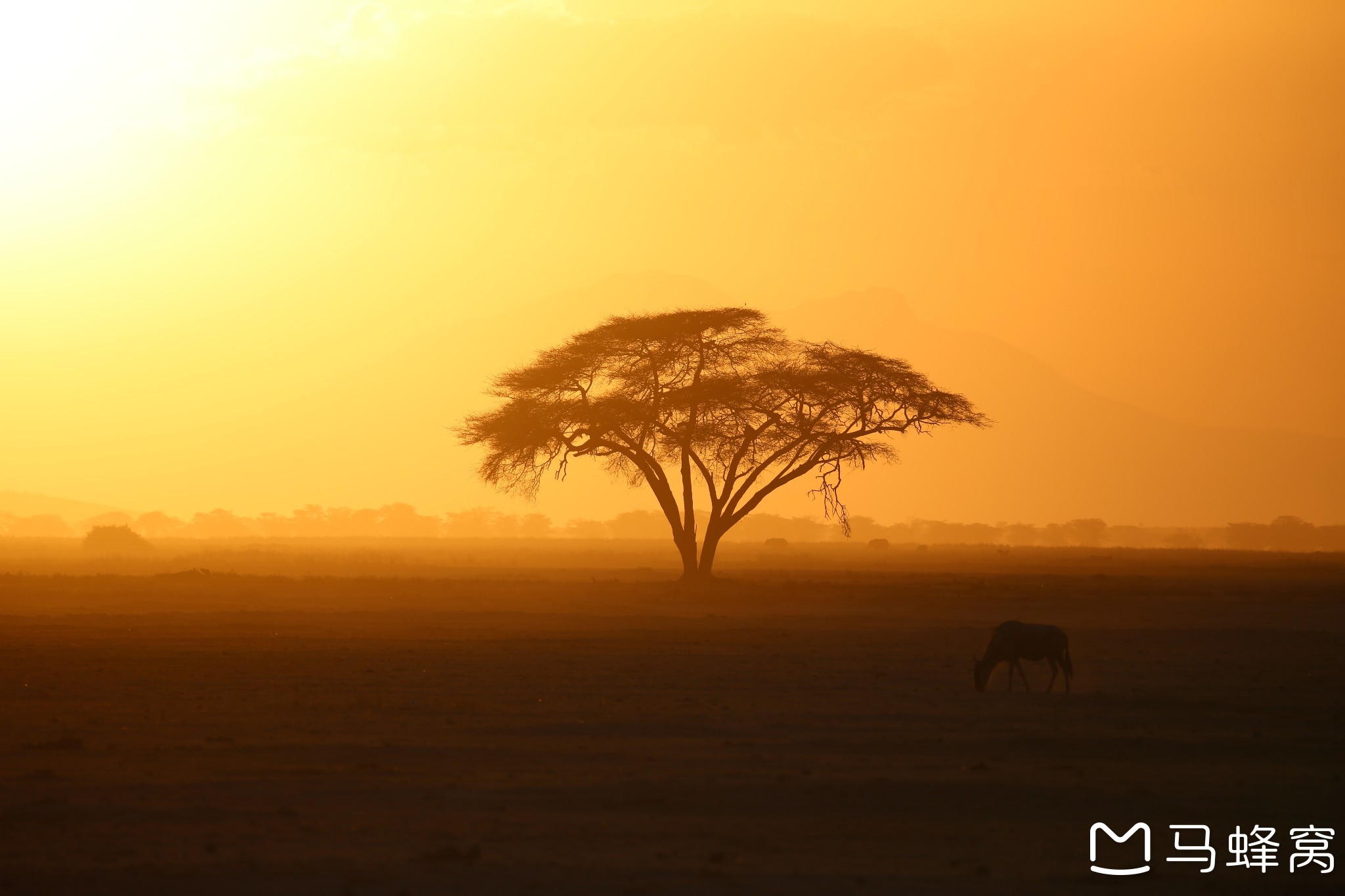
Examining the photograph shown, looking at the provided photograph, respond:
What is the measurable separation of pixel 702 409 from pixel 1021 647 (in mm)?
32174

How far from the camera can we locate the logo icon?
11.3 metres

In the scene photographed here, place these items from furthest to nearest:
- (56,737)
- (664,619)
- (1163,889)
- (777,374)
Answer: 1. (777,374)
2. (664,619)
3. (56,737)
4. (1163,889)

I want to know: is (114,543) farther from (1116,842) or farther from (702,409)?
(1116,842)

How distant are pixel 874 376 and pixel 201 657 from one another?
3365 centimetres

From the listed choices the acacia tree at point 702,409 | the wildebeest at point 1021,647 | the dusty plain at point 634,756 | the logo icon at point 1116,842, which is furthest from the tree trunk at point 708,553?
the logo icon at point 1116,842

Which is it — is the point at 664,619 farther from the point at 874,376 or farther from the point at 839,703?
the point at 874,376

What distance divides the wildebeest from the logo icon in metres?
9.22

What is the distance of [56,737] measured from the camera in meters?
17.2

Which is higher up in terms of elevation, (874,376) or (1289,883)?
(874,376)

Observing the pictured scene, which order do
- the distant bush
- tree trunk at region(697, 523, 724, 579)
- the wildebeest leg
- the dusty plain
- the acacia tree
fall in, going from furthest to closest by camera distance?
1. the distant bush
2. the acacia tree
3. tree trunk at region(697, 523, 724, 579)
4. the wildebeest leg
5. the dusty plain

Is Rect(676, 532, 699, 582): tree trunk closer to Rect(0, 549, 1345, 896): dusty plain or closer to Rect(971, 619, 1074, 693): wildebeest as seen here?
Rect(0, 549, 1345, 896): dusty plain

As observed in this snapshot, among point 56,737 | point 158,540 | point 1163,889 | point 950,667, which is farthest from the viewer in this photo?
point 158,540

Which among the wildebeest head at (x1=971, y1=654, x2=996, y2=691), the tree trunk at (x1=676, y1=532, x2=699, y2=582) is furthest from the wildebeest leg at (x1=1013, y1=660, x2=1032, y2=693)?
the tree trunk at (x1=676, y1=532, x2=699, y2=582)

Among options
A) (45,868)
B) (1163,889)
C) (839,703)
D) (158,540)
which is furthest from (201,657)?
(158,540)
